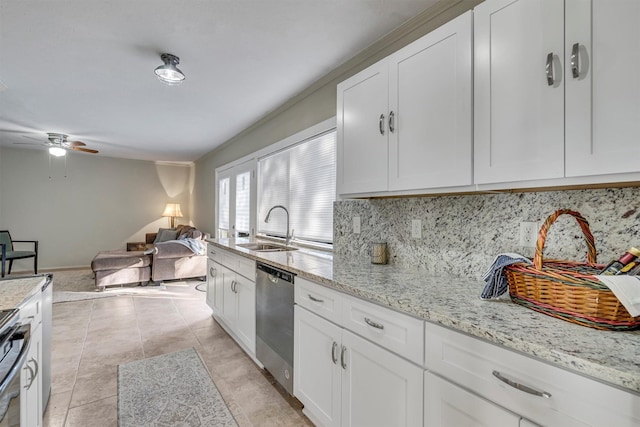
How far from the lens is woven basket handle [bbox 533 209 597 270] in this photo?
1026mm

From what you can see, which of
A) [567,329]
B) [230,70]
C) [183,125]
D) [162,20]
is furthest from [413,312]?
[183,125]

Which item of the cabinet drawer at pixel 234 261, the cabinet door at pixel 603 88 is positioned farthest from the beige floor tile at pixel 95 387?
the cabinet door at pixel 603 88

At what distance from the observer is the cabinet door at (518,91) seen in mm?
1029

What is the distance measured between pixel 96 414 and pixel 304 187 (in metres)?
2.28

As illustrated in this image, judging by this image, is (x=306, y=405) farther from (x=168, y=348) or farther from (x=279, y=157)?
(x=279, y=157)

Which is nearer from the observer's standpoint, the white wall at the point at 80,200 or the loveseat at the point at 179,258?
the loveseat at the point at 179,258

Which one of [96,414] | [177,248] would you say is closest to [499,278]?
[96,414]

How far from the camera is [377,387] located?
49.3 inches

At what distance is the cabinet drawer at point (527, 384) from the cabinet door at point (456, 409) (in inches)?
0.9

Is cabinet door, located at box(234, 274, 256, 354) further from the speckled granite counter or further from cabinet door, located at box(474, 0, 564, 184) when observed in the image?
cabinet door, located at box(474, 0, 564, 184)

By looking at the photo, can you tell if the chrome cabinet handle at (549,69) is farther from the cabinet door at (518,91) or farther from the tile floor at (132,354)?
the tile floor at (132,354)

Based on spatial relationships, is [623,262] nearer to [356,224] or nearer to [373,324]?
[373,324]

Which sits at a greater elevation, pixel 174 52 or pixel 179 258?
pixel 174 52

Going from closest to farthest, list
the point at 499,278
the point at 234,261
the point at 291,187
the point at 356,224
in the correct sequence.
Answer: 1. the point at 499,278
2. the point at 356,224
3. the point at 234,261
4. the point at 291,187
